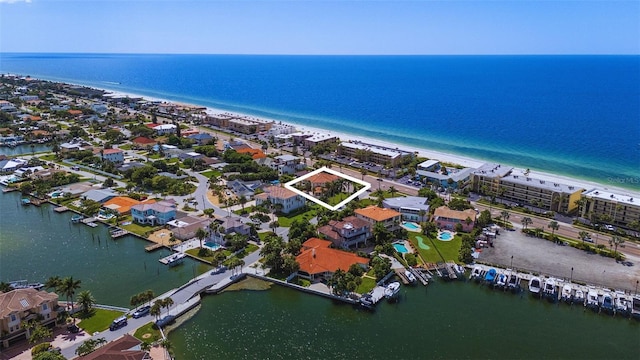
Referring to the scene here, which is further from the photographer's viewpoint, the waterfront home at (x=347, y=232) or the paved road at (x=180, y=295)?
the waterfront home at (x=347, y=232)

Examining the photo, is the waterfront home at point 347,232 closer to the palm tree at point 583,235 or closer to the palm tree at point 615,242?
the palm tree at point 583,235

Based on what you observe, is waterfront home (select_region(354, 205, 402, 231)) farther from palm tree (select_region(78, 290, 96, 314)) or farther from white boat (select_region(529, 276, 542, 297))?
palm tree (select_region(78, 290, 96, 314))

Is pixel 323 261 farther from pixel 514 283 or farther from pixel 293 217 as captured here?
pixel 514 283

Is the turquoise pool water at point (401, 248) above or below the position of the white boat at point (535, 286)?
above

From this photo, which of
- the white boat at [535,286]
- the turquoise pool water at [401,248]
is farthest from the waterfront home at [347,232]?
the white boat at [535,286]

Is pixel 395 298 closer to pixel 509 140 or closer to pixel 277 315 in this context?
pixel 277 315

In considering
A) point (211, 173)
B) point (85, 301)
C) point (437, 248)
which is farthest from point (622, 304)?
point (211, 173)
